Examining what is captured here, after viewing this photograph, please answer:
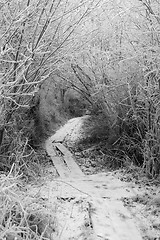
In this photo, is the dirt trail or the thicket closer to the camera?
A: the dirt trail

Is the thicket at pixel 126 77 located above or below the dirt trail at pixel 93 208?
above

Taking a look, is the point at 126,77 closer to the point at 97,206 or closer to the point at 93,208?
the point at 97,206

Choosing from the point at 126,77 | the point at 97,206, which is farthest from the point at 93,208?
the point at 126,77

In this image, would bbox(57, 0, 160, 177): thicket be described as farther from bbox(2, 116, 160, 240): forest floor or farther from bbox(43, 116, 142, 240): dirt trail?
bbox(43, 116, 142, 240): dirt trail

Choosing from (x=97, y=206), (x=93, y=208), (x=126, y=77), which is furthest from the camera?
(x=126, y=77)

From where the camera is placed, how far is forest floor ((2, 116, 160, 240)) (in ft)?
15.0

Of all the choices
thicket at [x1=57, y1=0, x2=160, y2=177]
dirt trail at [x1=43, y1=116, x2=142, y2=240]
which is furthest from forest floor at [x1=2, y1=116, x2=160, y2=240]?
thicket at [x1=57, y1=0, x2=160, y2=177]

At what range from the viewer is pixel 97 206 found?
5.61m

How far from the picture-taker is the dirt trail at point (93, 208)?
4629 millimetres

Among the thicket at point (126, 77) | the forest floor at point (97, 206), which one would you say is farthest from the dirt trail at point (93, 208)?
the thicket at point (126, 77)

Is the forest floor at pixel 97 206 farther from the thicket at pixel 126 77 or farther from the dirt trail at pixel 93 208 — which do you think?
the thicket at pixel 126 77

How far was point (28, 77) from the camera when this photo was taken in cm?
607

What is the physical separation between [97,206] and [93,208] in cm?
16

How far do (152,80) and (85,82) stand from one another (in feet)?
16.1
